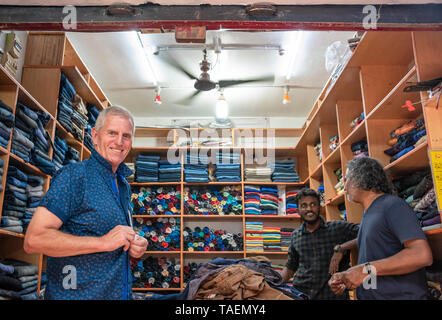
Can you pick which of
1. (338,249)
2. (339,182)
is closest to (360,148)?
(339,182)

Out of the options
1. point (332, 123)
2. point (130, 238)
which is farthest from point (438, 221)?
point (332, 123)

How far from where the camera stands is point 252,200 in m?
5.72

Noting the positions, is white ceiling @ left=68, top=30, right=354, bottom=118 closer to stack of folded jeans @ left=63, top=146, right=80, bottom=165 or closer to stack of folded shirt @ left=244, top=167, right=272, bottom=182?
stack of folded shirt @ left=244, top=167, right=272, bottom=182

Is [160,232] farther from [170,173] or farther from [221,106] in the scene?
[221,106]

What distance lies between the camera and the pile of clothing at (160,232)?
5480mm

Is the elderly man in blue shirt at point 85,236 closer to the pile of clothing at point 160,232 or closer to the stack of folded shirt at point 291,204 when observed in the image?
the pile of clothing at point 160,232

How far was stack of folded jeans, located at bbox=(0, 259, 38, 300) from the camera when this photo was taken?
2.56 m

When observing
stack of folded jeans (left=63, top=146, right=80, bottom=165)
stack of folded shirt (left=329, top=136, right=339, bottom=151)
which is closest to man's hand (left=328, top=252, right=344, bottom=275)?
stack of folded shirt (left=329, top=136, right=339, bottom=151)

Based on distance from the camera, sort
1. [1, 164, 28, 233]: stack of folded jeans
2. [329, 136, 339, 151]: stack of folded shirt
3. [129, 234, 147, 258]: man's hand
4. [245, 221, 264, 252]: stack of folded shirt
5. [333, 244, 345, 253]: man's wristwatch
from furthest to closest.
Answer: [245, 221, 264, 252]: stack of folded shirt, [329, 136, 339, 151]: stack of folded shirt, [333, 244, 345, 253]: man's wristwatch, [1, 164, 28, 233]: stack of folded jeans, [129, 234, 147, 258]: man's hand

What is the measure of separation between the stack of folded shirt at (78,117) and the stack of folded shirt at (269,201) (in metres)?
2.93

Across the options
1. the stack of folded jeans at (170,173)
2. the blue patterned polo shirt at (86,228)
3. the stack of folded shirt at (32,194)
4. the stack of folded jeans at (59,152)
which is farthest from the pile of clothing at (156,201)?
the blue patterned polo shirt at (86,228)

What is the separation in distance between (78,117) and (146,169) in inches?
79.7

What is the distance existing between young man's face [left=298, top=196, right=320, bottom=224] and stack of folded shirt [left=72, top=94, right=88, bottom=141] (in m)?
2.37
